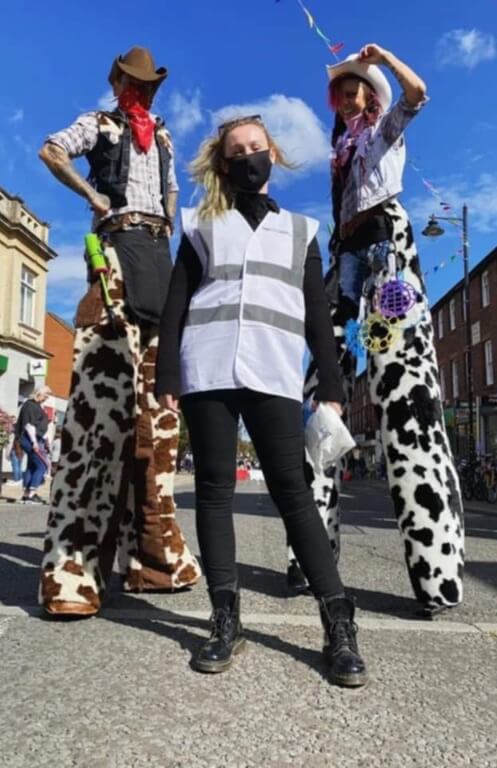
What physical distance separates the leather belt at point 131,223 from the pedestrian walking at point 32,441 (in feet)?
29.4

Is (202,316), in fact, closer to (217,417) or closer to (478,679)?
(217,417)

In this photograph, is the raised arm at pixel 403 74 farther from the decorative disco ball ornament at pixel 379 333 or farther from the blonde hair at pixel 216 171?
the decorative disco ball ornament at pixel 379 333

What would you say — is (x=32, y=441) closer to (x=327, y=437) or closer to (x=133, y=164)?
(x=133, y=164)

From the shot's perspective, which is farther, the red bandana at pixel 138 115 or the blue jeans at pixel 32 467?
the blue jeans at pixel 32 467

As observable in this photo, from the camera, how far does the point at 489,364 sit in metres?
31.0

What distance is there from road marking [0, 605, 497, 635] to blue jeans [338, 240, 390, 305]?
1415 millimetres

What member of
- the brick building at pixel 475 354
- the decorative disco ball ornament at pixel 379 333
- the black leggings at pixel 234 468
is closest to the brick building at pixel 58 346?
the brick building at pixel 475 354

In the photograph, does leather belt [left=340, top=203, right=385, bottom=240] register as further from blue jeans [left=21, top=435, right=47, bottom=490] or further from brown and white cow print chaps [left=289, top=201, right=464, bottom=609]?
blue jeans [left=21, top=435, right=47, bottom=490]

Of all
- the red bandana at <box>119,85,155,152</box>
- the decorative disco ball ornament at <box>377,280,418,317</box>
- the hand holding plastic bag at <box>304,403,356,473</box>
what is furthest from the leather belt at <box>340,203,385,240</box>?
the hand holding plastic bag at <box>304,403,356,473</box>

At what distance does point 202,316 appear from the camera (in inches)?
97.0

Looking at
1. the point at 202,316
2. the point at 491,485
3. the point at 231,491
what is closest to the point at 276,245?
the point at 202,316

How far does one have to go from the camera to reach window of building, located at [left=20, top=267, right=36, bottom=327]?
94.0 feet

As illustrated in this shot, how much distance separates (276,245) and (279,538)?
3563mm

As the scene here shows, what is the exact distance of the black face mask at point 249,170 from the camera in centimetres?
259
